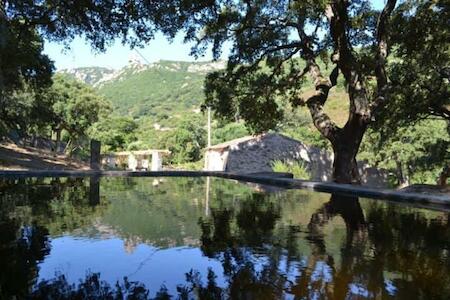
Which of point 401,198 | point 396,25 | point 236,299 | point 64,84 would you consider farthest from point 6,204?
point 64,84

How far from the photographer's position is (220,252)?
16.3 ft

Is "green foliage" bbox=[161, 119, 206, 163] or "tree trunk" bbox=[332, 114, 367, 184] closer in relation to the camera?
"tree trunk" bbox=[332, 114, 367, 184]

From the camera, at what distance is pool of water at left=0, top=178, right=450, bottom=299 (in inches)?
142

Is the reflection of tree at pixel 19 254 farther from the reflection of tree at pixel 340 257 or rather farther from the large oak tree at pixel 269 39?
the large oak tree at pixel 269 39

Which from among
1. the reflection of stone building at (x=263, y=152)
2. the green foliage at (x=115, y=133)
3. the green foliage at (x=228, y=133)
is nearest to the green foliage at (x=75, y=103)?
the green foliage at (x=115, y=133)

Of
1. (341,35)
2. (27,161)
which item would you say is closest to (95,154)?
(27,161)

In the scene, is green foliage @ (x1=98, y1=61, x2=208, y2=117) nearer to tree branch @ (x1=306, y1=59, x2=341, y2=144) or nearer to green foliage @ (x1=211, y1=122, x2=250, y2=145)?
green foliage @ (x1=211, y1=122, x2=250, y2=145)

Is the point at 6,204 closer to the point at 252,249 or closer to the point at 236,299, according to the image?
the point at 252,249

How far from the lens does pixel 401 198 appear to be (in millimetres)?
10586

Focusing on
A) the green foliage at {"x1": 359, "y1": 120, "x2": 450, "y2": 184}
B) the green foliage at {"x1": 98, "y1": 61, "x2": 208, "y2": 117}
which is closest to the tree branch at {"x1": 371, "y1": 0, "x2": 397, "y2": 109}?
the green foliage at {"x1": 359, "y1": 120, "x2": 450, "y2": 184}

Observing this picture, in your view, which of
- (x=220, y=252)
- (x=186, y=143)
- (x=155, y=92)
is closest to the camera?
(x=220, y=252)

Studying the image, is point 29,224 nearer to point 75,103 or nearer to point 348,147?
point 348,147

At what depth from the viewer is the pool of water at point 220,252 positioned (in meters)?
3.62

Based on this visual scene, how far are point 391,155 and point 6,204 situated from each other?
101 feet
